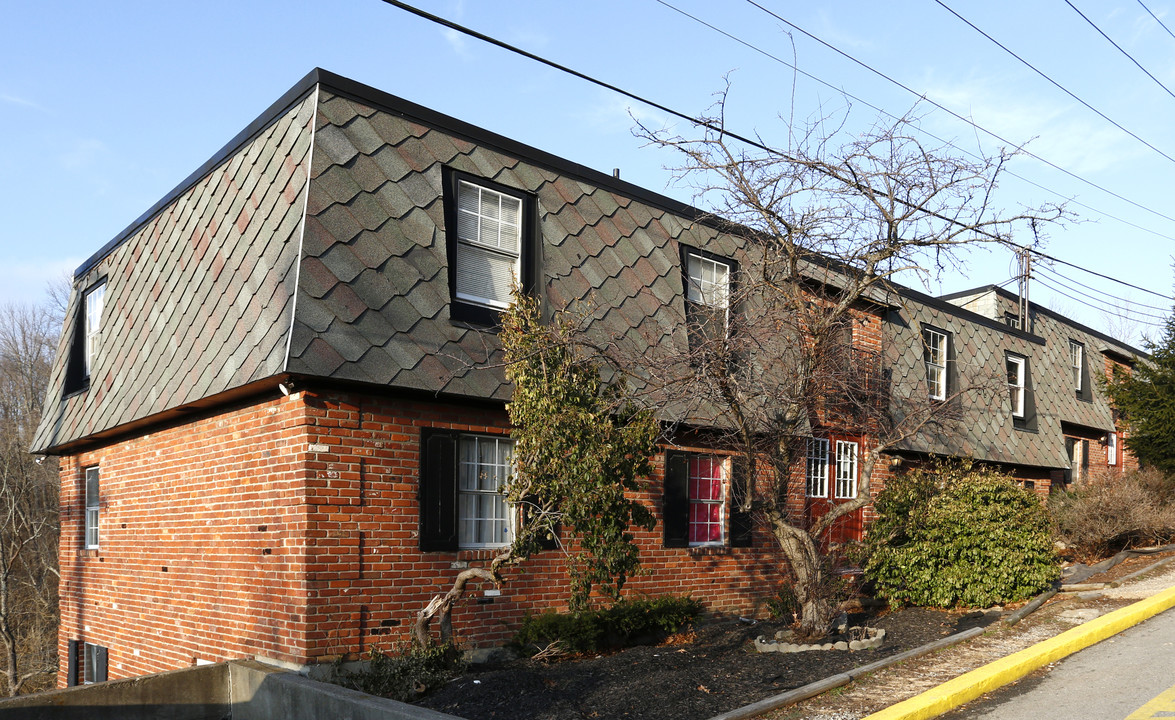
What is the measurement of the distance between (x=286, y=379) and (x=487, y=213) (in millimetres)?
3191

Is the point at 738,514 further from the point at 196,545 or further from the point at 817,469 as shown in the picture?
the point at 196,545

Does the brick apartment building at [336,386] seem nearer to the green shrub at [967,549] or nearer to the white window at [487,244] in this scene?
the white window at [487,244]

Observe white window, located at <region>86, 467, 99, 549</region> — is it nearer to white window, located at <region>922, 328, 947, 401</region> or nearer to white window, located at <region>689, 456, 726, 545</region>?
white window, located at <region>689, 456, 726, 545</region>

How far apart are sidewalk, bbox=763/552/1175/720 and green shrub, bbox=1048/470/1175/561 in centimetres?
248

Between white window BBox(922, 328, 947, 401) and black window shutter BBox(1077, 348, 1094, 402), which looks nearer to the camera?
white window BBox(922, 328, 947, 401)

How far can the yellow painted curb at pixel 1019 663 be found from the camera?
23.0 feet

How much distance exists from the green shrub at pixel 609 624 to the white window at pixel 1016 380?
12.0m

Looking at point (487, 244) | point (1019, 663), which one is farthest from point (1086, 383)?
point (487, 244)

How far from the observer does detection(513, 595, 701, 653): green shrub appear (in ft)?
30.2

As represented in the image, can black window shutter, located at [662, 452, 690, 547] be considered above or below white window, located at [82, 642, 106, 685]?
above

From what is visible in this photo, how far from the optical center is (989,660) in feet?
28.0

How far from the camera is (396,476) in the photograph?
8867 mm

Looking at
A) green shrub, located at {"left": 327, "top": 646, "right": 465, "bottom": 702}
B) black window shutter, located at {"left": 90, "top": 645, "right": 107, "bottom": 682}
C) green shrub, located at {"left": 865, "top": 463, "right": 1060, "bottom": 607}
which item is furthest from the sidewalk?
black window shutter, located at {"left": 90, "top": 645, "right": 107, "bottom": 682}

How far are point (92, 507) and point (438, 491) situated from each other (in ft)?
24.4
